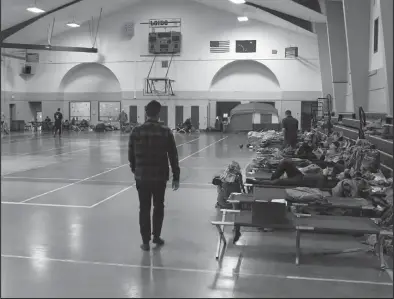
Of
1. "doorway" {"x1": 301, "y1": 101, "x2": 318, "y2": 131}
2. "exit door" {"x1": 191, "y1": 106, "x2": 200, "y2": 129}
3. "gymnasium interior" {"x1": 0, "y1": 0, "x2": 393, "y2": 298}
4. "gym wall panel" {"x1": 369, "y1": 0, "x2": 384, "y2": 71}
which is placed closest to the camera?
"gymnasium interior" {"x1": 0, "y1": 0, "x2": 393, "y2": 298}

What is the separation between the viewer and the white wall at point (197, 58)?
104 ft

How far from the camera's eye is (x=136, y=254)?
17.6 ft

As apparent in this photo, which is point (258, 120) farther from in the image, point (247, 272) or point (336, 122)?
point (247, 272)

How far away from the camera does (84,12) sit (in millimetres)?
31156

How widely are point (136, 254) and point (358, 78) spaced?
12022 millimetres

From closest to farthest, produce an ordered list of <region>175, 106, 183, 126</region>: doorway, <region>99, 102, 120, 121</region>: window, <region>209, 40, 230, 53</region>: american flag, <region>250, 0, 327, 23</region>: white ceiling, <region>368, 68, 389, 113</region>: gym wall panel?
<region>368, 68, 389, 113</region>: gym wall panel < <region>250, 0, 327, 23</region>: white ceiling < <region>209, 40, 230, 53</region>: american flag < <region>175, 106, 183, 126</region>: doorway < <region>99, 102, 120, 121</region>: window

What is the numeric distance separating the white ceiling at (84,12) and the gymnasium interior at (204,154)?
0.70 ft

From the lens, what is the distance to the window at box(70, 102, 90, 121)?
35.5 meters

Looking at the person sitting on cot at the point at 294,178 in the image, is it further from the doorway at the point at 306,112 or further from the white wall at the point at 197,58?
the white wall at the point at 197,58

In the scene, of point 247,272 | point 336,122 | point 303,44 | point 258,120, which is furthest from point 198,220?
point 303,44

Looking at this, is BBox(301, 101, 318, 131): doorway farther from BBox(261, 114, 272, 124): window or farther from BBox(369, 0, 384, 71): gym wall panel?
BBox(369, 0, 384, 71): gym wall panel

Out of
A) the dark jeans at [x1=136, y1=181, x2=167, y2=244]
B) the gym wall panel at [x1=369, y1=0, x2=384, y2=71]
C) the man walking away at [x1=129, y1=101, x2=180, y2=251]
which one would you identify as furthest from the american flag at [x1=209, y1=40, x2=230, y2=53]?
the dark jeans at [x1=136, y1=181, x2=167, y2=244]

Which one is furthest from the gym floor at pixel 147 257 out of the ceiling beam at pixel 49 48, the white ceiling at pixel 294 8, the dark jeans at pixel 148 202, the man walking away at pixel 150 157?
the ceiling beam at pixel 49 48

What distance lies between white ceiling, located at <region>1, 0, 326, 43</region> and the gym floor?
18349mm
